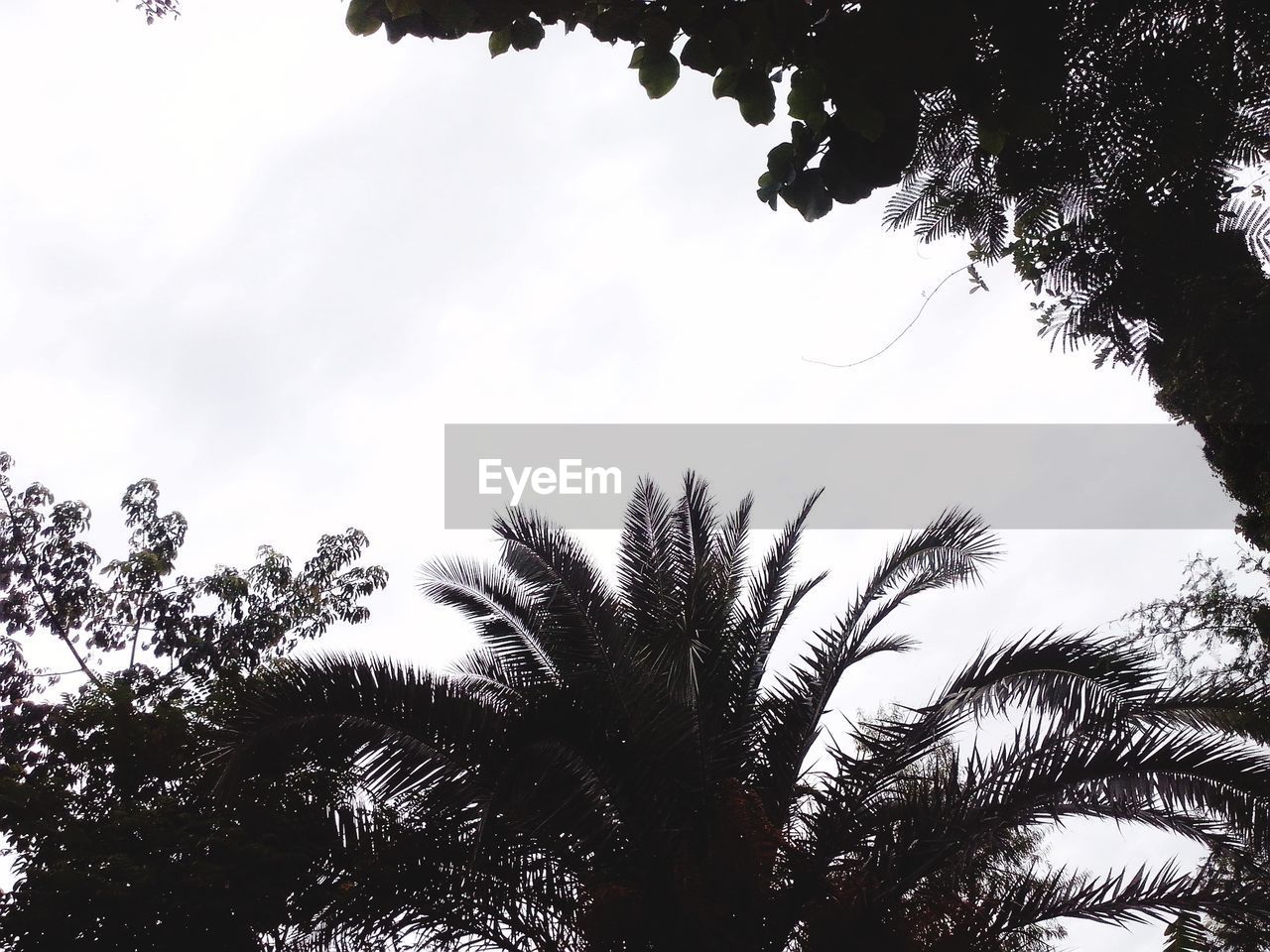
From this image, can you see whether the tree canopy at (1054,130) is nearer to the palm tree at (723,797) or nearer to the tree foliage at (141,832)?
the palm tree at (723,797)

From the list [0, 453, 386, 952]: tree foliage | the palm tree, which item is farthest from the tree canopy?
[0, 453, 386, 952]: tree foliage

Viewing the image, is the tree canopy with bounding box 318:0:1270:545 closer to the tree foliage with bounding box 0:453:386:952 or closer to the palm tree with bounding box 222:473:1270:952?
the palm tree with bounding box 222:473:1270:952

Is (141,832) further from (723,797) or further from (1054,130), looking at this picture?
(1054,130)

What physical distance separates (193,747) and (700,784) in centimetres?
440

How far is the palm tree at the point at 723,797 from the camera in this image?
17.0 ft

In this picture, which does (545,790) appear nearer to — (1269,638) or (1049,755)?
(1049,755)

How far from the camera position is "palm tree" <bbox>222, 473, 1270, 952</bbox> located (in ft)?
17.0

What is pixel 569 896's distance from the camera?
236 inches

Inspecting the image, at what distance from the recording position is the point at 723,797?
6246 millimetres

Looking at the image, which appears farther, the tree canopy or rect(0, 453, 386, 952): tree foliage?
rect(0, 453, 386, 952): tree foliage

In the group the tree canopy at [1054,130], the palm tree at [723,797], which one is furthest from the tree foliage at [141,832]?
the tree canopy at [1054,130]

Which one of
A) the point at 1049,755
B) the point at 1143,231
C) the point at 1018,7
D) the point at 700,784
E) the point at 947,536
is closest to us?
the point at 1018,7

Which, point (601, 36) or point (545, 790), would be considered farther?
point (545, 790)

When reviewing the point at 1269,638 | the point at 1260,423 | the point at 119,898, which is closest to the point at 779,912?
the point at 1260,423
